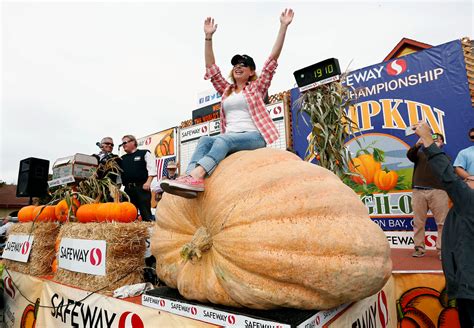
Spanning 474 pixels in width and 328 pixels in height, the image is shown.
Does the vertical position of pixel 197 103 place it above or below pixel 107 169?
above

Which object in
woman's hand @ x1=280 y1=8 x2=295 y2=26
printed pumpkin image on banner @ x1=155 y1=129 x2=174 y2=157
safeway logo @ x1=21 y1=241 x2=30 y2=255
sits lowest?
safeway logo @ x1=21 y1=241 x2=30 y2=255

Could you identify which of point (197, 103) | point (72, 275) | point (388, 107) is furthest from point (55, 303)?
point (197, 103)

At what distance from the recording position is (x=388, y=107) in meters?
5.30

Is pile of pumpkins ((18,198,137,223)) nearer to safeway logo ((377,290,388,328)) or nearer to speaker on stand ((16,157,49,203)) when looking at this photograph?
speaker on stand ((16,157,49,203))

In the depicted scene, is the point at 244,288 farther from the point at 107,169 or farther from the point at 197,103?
the point at 197,103

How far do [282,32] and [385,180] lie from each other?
405 centimetres

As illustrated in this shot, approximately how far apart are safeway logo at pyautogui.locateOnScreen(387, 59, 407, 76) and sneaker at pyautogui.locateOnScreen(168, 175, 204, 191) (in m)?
5.18

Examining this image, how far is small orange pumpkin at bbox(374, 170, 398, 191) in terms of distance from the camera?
5.08 meters

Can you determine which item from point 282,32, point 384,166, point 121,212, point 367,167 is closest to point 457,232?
point 282,32

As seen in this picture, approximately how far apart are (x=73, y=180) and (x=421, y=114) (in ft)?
17.8

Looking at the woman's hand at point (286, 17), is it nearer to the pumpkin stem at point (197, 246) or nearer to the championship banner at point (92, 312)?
the pumpkin stem at point (197, 246)

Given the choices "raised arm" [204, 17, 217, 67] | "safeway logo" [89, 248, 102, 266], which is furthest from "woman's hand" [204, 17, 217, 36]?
"safeway logo" [89, 248, 102, 266]

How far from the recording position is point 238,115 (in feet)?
6.92

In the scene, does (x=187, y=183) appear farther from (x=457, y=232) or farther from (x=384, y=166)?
(x=384, y=166)
